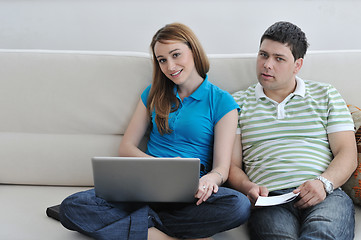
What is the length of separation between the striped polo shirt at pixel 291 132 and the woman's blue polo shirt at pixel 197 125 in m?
0.11

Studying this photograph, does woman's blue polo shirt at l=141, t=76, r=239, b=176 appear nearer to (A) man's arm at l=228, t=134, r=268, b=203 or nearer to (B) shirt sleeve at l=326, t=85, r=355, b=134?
(A) man's arm at l=228, t=134, r=268, b=203

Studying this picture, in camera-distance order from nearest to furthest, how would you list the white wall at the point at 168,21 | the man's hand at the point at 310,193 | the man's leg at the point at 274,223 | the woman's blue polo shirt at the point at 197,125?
1. the man's leg at the point at 274,223
2. the man's hand at the point at 310,193
3. the woman's blue polo shirt at the point at 197,125
4. the white wall at the point at 168,21

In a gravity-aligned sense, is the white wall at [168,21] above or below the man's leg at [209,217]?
above

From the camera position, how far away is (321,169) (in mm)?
1609

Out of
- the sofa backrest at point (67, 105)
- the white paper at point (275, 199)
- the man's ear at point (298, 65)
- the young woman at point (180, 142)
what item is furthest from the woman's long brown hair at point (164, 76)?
the white paper at point (275, 199)

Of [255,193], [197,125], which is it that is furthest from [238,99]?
[255,193]

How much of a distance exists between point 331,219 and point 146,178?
61 centimetres

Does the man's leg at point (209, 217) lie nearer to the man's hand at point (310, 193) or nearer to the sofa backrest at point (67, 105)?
the man's hand at point (310, 193)

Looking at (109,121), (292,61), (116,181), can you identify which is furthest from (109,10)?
(116,181)

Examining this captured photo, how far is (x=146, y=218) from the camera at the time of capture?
137 centimetres

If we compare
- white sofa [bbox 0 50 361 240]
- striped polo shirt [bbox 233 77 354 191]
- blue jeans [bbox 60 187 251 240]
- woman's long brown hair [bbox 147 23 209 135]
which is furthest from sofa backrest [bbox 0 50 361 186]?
blue jeans [bbox 60 187 251 240]

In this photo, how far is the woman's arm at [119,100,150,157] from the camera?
178 cm

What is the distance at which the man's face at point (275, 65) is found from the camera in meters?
1.65

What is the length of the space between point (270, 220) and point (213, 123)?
472 millimetres
